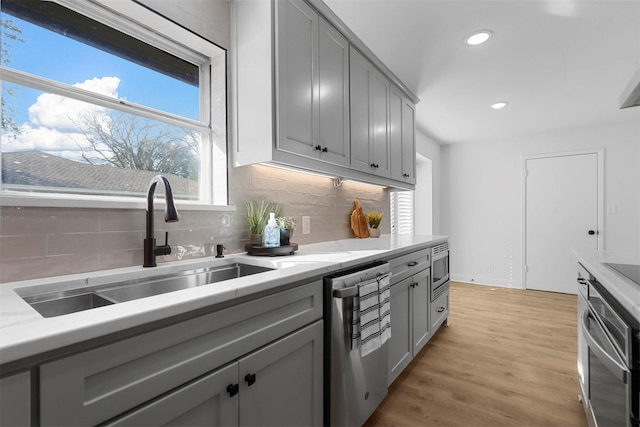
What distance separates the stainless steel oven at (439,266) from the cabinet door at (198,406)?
209 centimetres

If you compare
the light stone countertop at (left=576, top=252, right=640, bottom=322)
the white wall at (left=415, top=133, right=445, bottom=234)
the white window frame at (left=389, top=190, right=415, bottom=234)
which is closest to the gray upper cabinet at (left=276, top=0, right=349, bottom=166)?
the light stone countertop at (left=576, top=252, right=640, bottom=322)

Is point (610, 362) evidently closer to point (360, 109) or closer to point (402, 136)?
point (360, 109)

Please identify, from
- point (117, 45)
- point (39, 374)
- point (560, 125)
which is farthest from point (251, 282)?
point (560, 125)

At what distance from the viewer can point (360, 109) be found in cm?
236

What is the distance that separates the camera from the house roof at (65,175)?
45.1 inches

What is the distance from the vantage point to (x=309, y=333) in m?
1.29

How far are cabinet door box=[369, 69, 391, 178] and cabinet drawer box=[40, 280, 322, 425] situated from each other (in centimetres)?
178

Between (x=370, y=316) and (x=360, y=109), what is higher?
(x=360, y=109)

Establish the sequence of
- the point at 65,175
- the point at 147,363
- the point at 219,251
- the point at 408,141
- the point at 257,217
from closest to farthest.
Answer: the point at 147,363, the point at 65,175, the point at 219,251, the point at 257,217, the point at 408,141

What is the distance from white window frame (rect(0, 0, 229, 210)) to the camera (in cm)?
116

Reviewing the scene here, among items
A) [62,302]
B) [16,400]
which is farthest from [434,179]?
[16,400]

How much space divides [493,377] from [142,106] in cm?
279

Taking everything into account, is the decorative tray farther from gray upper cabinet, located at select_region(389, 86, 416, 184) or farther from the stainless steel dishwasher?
gray upper cabinet, located at select_region(389, 86, 416, 184)

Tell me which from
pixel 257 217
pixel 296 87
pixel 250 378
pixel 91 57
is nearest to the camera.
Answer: pixel 250 378
